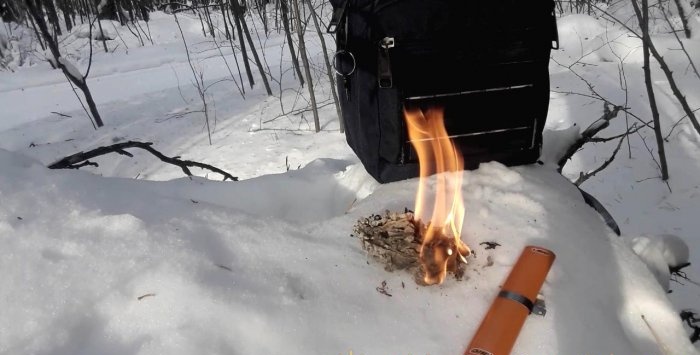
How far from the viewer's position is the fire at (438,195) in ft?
3.56

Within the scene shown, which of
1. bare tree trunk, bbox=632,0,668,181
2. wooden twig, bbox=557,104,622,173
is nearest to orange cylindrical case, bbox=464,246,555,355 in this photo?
wooden twig, bbox=557,104,622,173

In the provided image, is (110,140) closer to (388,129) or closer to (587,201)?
→ (388,129)

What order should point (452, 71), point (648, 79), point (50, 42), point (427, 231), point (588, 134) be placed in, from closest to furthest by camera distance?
point (427, 231) < point (452, 71) < point (588, 134) < point (648, 79) < point (50, 42)

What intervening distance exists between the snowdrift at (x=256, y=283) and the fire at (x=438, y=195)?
2.1 inches

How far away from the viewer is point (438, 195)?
4.73 feet

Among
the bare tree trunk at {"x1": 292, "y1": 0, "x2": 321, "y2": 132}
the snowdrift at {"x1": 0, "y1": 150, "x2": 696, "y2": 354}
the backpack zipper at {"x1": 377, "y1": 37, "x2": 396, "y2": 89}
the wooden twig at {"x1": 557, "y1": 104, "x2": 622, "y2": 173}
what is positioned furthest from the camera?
the bare tree trunk at {"x1": 292, "y1": 0, "x2": 321, "y2": 132}

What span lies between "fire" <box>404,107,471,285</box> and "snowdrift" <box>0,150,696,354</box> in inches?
2.1

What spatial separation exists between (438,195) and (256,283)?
27.3 inches

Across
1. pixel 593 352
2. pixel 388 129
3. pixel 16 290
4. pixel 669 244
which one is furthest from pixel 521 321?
pixel 16 290

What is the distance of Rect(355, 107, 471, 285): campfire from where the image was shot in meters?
1.09

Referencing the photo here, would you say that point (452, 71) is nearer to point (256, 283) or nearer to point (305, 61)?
point (256, 283)

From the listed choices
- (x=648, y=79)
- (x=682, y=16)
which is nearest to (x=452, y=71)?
(x=648, y=79)

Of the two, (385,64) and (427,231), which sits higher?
(385,64)

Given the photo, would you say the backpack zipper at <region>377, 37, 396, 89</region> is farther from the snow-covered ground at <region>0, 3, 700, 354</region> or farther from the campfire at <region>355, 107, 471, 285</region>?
the snow-covered ground at <region>0, 3, 700, 354</region>
